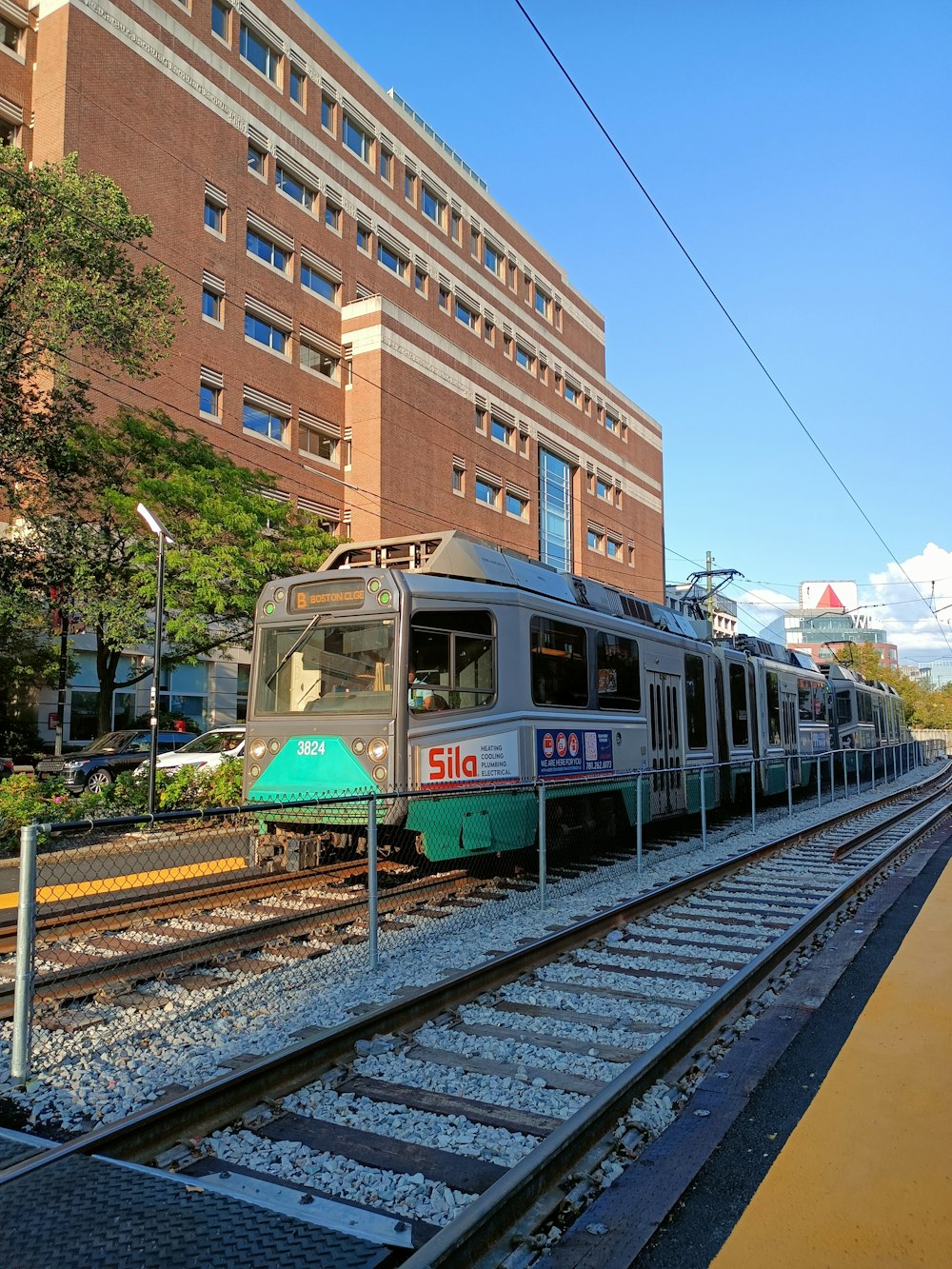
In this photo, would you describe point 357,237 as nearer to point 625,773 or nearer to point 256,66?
point 256,66

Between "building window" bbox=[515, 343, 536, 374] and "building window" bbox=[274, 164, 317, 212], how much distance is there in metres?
16.9

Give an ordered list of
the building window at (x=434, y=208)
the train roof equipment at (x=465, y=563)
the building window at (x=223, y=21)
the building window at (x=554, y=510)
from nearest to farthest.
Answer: the train roof equipment at (x=465, y=563) < the building window at (x=223, y=21) < the building window at (x=434, y=208) < the building window at (x=554, y=510)

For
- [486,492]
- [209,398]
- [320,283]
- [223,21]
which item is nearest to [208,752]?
[209,398]

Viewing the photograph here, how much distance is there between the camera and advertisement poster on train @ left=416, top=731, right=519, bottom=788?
29.1 ft

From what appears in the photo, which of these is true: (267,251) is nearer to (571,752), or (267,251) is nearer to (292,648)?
(292,648)

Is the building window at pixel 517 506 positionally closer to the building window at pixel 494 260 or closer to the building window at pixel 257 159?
the building window at pixel 494 260

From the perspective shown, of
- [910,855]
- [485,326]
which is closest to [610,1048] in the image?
[910,855]

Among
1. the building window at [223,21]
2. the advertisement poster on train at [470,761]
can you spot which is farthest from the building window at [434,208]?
→ the advertisement poster on train at [470,761]

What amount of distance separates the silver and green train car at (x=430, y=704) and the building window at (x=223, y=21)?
35294 mm

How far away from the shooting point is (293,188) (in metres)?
40.0

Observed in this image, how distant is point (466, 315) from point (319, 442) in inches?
571

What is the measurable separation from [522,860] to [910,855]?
6.30 meters

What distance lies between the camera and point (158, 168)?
33188 millimetres

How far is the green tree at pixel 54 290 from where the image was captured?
18.3 meters
